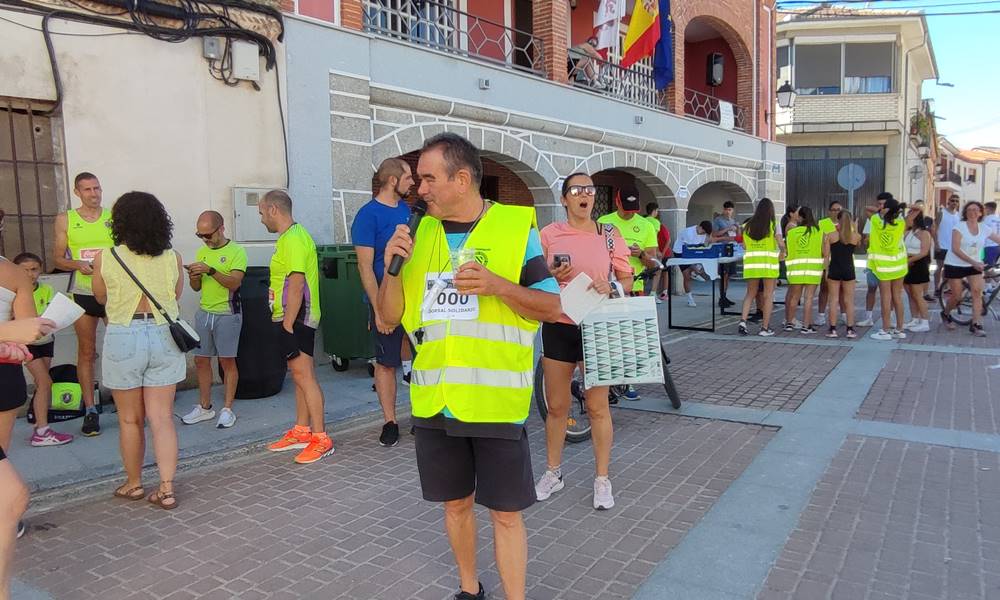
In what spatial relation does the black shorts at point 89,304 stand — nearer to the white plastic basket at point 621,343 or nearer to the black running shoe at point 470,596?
the white plastic basket at point 621,343

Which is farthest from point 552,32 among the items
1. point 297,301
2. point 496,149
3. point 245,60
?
point 297,301

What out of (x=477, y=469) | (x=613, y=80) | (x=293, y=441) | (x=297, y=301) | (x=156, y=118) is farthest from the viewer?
(x=613, y=80)

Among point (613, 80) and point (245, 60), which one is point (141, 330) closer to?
point (245, 60)

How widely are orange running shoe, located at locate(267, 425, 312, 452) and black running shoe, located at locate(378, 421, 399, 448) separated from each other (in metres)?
0.53

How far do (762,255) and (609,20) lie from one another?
16.3ft

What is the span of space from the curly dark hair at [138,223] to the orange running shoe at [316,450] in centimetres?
170

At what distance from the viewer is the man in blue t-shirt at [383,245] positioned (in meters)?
4.77

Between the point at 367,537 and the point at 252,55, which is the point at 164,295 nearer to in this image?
the point at 367,537

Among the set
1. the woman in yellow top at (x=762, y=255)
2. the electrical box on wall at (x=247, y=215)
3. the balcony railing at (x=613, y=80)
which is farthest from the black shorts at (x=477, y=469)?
the balcony railing at (x=613, y=80)

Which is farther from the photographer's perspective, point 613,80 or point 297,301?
point 613,80

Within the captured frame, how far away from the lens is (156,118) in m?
6.51

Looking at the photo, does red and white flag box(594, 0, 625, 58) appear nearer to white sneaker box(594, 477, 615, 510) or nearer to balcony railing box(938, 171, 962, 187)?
white sneaker box(594, 477, 615, 510)

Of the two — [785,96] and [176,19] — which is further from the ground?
[785,96]

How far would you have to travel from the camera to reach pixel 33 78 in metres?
5.79
